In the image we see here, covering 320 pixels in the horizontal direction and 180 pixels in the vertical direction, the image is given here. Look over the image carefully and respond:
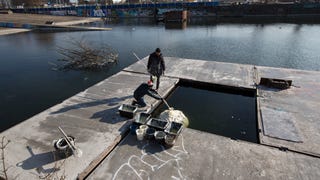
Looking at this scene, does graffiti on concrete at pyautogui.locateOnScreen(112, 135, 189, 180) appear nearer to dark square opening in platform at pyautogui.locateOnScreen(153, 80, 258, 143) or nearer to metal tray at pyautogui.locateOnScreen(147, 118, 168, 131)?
metal tray at pyautogui.locateOnScreen(147, 118, 168, 131)

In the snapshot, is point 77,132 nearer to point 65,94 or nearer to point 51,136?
point 51,136

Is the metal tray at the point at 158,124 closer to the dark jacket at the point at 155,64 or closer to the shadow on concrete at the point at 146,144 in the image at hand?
the shadow on concrete at the point at 146,144

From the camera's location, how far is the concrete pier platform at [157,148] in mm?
4995

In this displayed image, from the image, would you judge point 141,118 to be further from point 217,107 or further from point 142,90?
point 217,107

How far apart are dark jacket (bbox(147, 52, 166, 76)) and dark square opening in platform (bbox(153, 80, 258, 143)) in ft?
4.92

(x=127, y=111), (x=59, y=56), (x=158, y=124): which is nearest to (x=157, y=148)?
(x=158, y=124)

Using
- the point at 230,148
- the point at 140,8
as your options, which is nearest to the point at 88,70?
the point at 230,148

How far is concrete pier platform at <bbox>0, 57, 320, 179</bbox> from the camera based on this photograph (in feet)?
16.4

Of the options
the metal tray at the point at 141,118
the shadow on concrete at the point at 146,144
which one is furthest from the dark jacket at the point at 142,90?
the shadow on concrete at the point at 146,144

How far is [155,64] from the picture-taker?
870cm

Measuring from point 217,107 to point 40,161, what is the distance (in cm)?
695

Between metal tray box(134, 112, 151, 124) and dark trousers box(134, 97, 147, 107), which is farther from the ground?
dark trousers box(134, 97, 147, 107)

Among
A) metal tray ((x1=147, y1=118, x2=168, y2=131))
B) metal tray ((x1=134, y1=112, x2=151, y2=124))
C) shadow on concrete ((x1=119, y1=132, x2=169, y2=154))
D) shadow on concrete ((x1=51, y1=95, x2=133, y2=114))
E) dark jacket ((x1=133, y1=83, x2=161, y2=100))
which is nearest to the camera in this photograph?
shadow on concrete ((x1=119, y1=132, x2=169, y2=154))

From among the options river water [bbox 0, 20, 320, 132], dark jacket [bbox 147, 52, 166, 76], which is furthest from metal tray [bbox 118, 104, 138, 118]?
river water [bbox 0, 20, 320, 132]
